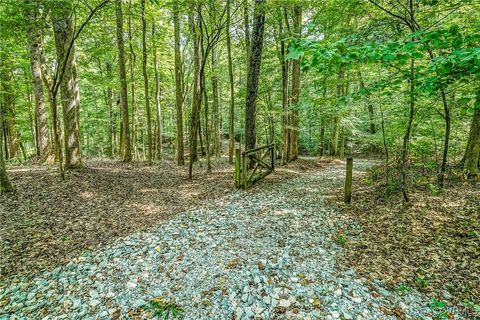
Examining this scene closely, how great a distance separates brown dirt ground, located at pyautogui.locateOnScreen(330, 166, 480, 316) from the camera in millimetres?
3691

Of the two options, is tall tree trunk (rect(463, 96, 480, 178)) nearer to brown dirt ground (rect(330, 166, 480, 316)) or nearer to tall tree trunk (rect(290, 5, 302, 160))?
brown dirt ground (rect(330, 166, 480, 316))

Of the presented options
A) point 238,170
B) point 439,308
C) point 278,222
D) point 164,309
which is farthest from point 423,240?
point 238,170

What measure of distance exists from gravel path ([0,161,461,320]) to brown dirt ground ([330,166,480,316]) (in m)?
0.36

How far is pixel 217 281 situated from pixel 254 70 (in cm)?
804

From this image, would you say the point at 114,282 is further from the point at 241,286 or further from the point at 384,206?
the point at 384,206

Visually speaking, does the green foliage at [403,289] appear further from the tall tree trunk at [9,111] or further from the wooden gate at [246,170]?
the tall tree trunk at [9,111]

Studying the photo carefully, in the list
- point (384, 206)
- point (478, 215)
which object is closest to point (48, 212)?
point (384, 206)

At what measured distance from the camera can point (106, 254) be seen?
4.56 meters

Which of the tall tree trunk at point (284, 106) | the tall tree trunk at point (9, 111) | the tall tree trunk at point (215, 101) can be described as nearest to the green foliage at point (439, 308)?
the tall tree trunk at point (284, 106)

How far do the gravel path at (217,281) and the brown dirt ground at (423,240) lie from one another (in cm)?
36

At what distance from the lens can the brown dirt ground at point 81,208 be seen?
181 inches

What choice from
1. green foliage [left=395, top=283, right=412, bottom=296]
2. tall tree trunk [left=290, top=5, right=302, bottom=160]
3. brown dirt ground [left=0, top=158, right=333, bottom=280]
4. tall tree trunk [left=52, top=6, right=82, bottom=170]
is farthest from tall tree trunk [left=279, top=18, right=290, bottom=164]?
green foliage [left=395, top=283, right=412, bottom=296]

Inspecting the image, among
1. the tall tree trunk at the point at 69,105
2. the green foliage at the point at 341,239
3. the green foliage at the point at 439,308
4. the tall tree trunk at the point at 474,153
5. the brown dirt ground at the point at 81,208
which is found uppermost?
the tall tree trunk at the point at 69,105

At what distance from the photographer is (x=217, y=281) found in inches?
150
